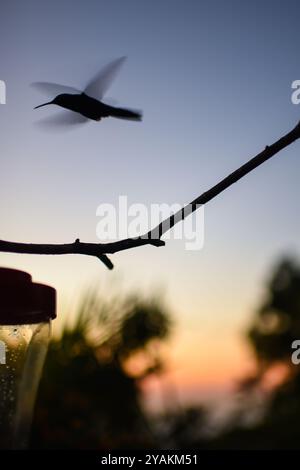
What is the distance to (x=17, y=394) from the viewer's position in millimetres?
953

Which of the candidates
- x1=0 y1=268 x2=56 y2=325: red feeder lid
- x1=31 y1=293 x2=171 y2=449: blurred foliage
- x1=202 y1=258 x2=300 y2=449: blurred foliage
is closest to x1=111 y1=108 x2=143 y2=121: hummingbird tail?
x1=0 y1=268 x2=56 y2=325: red feeder lid

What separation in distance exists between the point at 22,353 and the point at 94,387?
2990mm

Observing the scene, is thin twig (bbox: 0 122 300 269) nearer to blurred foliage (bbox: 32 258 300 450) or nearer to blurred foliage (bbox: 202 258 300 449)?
blurred foliage (bbox: 32 258 300 450)

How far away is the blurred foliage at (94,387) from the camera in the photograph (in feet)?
9.70

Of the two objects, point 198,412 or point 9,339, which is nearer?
point 9,339

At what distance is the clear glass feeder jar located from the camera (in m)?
0.89

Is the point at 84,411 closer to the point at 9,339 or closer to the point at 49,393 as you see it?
the point at 49,393

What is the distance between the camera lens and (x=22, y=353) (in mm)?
969

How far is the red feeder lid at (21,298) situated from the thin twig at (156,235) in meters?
0.17

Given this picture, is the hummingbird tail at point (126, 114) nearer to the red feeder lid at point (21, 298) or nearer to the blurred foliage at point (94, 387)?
the red feeder lid at point (21, 298)

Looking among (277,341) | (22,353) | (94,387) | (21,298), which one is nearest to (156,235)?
(21,298)
